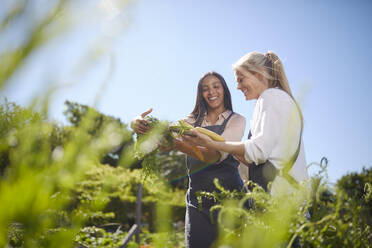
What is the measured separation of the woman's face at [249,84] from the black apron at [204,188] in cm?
102

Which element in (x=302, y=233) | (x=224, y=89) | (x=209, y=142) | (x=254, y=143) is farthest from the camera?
Result: (x=224, y=89)

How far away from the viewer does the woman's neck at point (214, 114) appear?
339 centimetres

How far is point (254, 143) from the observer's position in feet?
5.36

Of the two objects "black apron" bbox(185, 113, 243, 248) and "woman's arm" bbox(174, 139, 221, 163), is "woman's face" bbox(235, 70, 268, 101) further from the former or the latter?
"black apron" bbox(185, 113, 243, 248)

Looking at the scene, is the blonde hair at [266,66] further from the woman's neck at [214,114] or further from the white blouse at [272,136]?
the woman's neck at [214,114]

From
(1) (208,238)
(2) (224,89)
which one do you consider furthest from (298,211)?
(2) (224,89)

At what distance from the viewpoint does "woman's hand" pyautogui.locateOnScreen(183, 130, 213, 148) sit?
5.98 feet

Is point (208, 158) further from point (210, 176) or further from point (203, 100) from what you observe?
point (203, 100)

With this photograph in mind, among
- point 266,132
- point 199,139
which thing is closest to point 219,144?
point 199,139

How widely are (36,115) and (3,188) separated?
0.39 ft

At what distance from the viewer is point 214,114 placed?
11.2 ft

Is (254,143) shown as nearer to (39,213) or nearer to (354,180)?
(39,213)

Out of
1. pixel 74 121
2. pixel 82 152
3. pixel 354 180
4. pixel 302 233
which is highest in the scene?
pixel 74 121

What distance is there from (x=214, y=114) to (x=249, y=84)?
1.28 m
